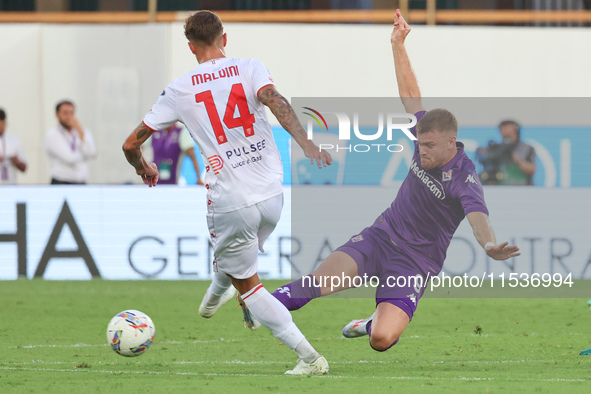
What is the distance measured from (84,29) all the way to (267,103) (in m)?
11.4

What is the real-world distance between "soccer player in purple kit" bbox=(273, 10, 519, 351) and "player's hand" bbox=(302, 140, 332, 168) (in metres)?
1.29

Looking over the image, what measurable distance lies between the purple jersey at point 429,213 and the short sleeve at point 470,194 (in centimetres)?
4

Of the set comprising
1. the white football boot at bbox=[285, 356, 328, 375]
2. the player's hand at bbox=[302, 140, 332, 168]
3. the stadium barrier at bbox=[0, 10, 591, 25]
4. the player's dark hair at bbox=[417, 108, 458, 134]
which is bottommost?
the white football boot at bbox=[285, 356, 328, 375]

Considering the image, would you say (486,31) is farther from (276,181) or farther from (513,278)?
(276,181)

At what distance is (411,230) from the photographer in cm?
702

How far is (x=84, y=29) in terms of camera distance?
16.6m

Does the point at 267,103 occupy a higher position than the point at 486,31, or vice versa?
the point at 486,31

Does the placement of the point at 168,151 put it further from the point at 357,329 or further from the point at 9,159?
the point at 357,329

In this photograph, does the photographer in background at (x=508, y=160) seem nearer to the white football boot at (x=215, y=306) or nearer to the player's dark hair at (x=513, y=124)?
the player's dark hair at (x=513, y=124)

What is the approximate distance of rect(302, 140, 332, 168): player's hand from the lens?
18.2ft

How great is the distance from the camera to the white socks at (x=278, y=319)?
236 inches

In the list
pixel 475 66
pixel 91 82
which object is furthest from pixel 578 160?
pixel 91 82

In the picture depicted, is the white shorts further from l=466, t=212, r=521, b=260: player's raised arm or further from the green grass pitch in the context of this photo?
l=466, t=212, r=521, b=260: player's raised arm

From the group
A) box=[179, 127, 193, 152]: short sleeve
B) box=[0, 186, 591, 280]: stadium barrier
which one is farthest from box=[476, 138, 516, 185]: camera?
box=[179, 127, 193, 152]: short sleeve
